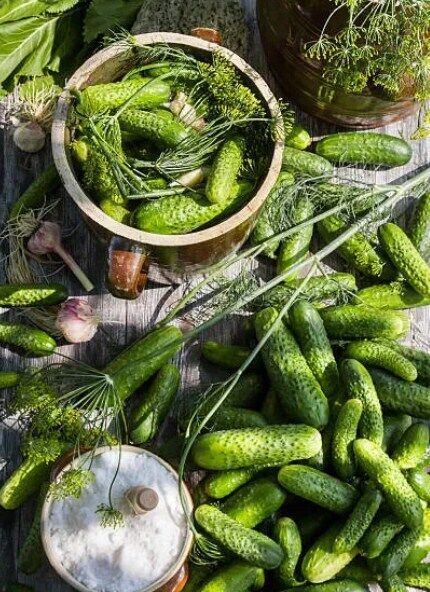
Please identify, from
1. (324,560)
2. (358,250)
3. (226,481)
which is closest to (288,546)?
(324,560)

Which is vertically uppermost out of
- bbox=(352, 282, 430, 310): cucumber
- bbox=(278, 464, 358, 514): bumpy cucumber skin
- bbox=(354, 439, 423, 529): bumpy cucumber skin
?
bbox=(352, 282, 430, 310): cucumber

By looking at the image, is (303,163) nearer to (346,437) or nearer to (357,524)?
(346,437)

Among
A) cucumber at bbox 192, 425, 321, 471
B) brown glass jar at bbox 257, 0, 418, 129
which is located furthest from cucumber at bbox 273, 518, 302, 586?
brown glass jar at bbox 257, 0, 418, 129

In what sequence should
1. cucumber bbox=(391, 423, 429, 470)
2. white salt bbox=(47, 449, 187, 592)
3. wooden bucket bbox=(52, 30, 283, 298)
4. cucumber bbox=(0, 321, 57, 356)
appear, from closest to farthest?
wooden bucket bbox=(52, 30, 283, 298), white salt bbox=(47, 449, 187, 592), cucumber bbox=(391, 423, 429, 470), cucumber bbox=(0, 321, 57, 356)

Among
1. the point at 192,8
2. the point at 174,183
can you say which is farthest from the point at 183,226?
the point at 192,8

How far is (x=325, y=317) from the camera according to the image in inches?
87.6

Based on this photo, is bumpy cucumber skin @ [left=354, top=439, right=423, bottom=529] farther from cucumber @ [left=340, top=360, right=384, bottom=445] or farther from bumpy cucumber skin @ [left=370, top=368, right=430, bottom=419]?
bumpy cucumber skin @ [left=370, top=368, right=430, bottom=419]

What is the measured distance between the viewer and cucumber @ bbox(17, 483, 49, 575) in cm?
213

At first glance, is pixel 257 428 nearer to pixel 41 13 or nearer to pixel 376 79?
pixel 376 79

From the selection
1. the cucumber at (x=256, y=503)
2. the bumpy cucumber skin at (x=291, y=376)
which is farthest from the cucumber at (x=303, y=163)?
the cucumber at (x=256, y=503)

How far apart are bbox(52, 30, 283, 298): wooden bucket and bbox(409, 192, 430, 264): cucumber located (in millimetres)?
480

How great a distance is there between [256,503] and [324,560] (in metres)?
0.19

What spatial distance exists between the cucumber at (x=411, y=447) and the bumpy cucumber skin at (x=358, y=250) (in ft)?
1.27

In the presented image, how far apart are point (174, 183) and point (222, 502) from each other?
2.47ft
